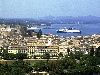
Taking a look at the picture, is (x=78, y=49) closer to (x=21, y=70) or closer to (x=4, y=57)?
(x=4, y=57)

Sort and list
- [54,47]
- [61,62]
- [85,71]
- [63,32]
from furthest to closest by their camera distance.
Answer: [63,32] < [54,47] < [61,62] < [85,71]

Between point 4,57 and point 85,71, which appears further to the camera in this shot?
point 4,57

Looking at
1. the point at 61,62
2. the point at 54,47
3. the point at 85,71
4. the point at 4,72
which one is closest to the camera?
the point at 4,72

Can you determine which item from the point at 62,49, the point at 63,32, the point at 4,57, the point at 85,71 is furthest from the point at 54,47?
the point at 63,32

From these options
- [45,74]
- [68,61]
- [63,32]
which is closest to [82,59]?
[68,61]

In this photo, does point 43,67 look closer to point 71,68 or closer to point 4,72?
point 71,68

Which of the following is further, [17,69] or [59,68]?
[59,68]

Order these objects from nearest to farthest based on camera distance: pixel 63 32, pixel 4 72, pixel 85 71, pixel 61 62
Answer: pixel 4 72
pixel 85 71
pixel 61 62
pixel 63 32

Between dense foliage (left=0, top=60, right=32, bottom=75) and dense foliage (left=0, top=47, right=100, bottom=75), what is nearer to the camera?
dense foliage (left=0, top=60, right=32, bottom=75)

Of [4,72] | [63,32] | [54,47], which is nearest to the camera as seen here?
[4,72]

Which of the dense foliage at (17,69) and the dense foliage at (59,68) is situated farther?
the dense foliage at (59,68)
